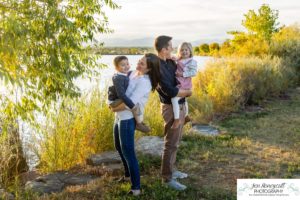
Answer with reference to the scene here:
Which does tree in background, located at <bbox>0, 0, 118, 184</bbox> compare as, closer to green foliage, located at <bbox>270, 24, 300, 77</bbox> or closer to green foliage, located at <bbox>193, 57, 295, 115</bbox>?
green foliage, located at <bbox>193, 57, 295, 115</bbox>

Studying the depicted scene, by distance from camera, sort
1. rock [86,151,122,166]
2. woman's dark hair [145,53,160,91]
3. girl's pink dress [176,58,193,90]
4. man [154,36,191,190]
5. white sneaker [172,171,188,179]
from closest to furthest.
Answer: woman's dark hair [145,53,160,91] < man [154,36,191,190] < girl's pink dress [176,58,193,90] < white sneaker [172,171,188,179] < rock [86,151,122,166]

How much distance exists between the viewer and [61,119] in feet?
21.4

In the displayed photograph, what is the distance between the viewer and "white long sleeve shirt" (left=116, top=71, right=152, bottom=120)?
4.76 meters

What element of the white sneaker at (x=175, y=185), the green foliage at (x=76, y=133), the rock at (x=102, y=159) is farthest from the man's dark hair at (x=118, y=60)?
the rock at (x=102, y=159)

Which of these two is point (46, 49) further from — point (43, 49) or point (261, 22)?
point (261, 22)

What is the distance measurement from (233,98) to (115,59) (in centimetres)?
779

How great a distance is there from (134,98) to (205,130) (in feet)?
16.3

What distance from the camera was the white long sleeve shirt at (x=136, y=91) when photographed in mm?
4762

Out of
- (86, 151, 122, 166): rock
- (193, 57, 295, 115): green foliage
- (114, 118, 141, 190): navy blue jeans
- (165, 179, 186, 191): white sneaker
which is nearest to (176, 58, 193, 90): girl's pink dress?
(114, 118, 141, 190): navy blue jeans

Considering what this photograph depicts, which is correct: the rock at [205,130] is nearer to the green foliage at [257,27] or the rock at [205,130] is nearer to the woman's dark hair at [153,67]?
the woman's dark hair at [153,67]

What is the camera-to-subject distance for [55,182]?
5.62 metres

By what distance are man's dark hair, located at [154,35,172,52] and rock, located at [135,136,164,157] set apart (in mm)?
2137

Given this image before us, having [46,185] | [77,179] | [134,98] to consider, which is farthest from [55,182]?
[134,98]

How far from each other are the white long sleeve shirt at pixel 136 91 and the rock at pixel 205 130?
4.31m
